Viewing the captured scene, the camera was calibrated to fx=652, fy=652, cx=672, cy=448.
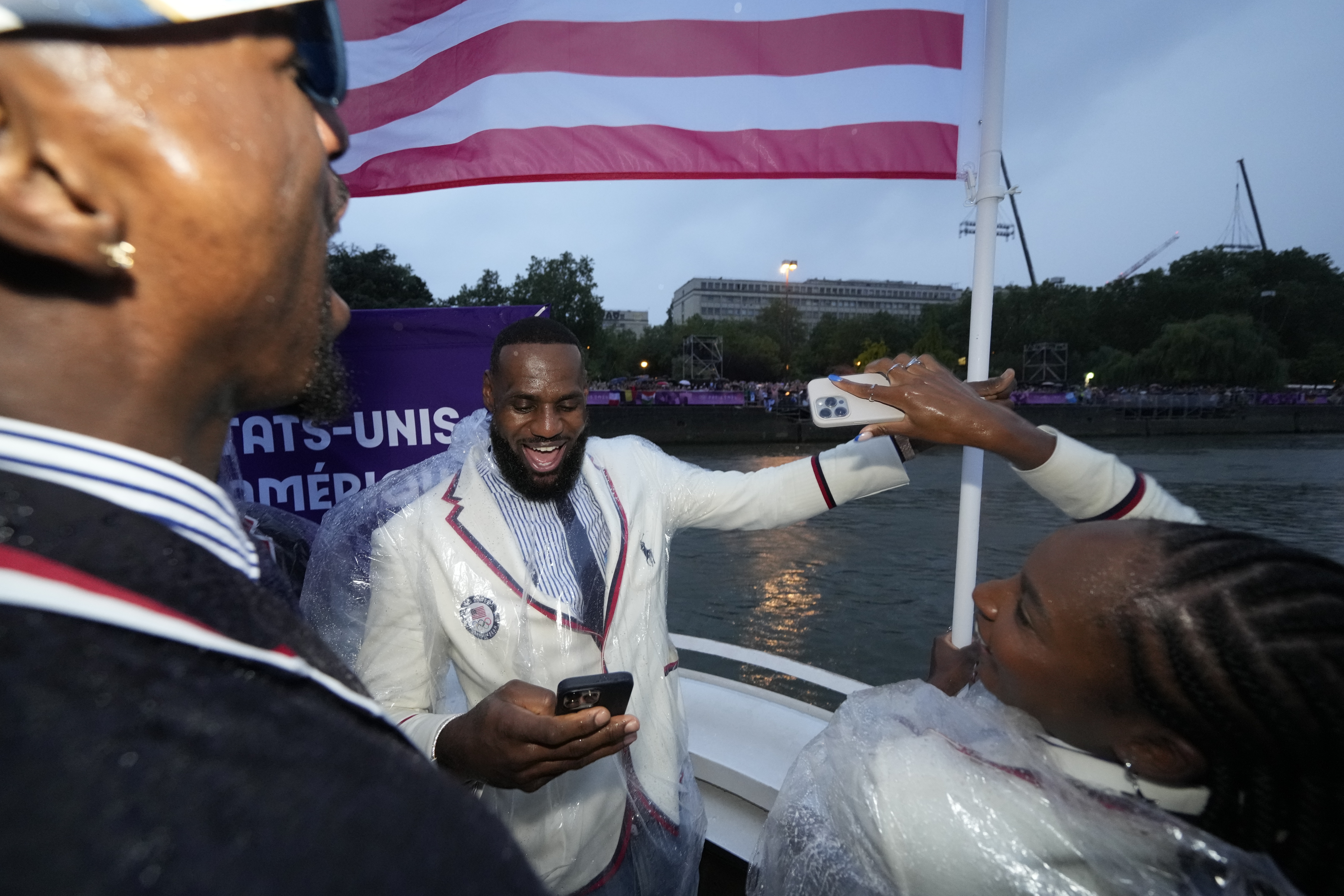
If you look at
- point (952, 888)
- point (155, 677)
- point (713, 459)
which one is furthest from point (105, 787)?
point (713, 459)

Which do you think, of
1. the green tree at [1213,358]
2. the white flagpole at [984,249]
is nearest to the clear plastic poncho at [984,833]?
the white flagpole at [984,249]

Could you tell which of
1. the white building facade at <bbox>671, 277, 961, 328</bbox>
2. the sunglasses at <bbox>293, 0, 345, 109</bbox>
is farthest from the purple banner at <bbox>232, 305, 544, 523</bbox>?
the white building facade at <bbox>671, 277, 961, 328</bbox>

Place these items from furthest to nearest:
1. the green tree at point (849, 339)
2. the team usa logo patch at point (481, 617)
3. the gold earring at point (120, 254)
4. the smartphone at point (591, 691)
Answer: the green tree at point (849, 339) < the team usa logo patch at point (481, 617) < the smartphone at point (591, 691) < the gold earring at point (120, 254)

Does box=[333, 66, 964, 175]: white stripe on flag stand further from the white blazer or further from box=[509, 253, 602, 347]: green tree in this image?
box=[509, 253, 602, 347]: green tree

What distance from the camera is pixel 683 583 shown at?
9297 mm

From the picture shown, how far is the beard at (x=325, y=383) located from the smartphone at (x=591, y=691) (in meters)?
0.77

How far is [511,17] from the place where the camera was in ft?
10.2

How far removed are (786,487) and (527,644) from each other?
107cm

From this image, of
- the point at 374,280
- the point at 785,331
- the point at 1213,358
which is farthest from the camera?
the point at 785,331

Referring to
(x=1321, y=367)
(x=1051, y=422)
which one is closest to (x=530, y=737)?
(x=1051, y=422)

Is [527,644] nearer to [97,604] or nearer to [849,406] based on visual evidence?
[849,406]

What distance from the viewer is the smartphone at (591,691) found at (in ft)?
4.79

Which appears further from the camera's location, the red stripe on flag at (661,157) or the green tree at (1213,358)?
the green tree at (1213,358)

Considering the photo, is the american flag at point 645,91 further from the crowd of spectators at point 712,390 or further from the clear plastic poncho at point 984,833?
the crowd of spectators at point 712,390
